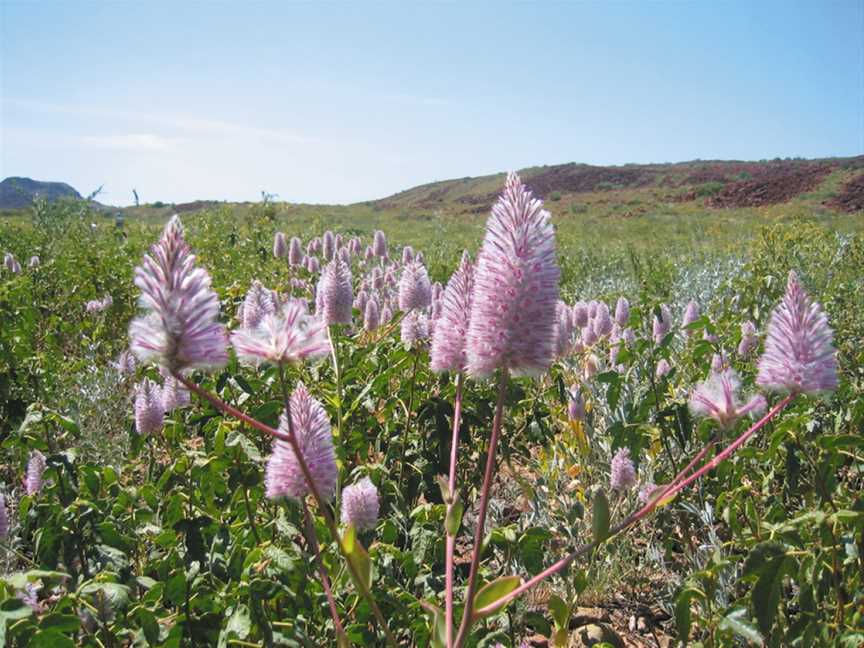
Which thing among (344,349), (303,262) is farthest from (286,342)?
(303,262)

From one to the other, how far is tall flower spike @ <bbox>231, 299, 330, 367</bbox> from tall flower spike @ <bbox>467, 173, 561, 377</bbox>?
0.30m

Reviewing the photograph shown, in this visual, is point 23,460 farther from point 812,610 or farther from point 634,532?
point 812,610

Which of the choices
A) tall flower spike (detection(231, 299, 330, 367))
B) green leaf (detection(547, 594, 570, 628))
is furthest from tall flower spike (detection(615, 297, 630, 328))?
tall flower spike (detection(231, 299, 330, 367))

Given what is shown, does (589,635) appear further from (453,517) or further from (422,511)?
(453,517)

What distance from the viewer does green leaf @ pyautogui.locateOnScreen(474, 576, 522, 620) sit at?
A: 3.66 feet

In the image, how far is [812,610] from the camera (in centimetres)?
162

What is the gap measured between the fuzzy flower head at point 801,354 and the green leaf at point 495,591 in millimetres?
668

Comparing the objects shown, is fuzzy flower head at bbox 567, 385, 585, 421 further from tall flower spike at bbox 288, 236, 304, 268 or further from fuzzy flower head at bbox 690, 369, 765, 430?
tall flower spike at bbox 288, 236, 304, 268

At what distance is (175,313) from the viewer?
92cm

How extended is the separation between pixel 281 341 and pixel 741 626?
4.35 feet

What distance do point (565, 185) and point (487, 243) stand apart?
217ft

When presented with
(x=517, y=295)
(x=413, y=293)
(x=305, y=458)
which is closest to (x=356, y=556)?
(x=305, y=458)

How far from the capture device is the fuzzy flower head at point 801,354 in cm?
124

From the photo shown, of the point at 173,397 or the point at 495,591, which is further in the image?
the point at 173,397
